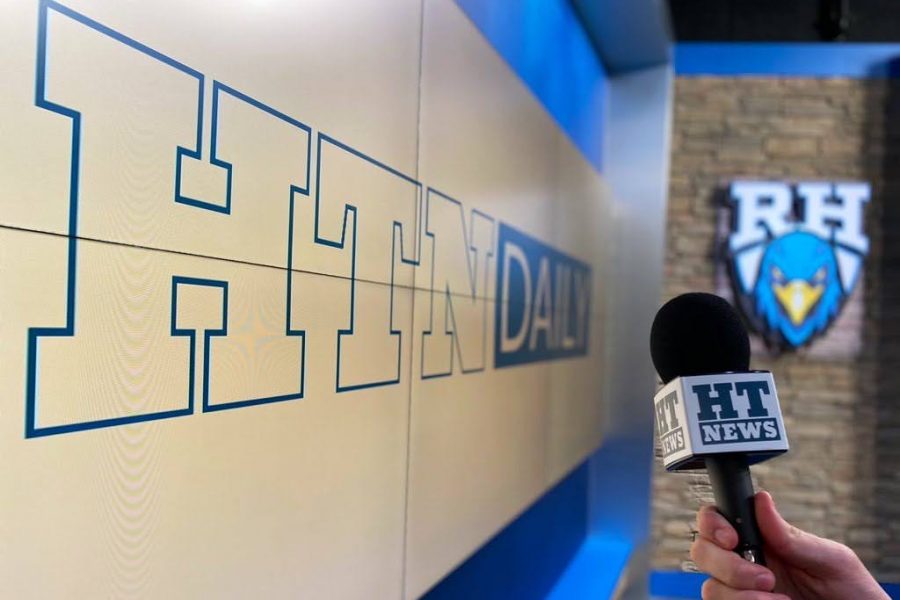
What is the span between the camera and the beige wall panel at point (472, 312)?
2180 millimetres

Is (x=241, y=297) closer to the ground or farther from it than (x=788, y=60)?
closer to the ground

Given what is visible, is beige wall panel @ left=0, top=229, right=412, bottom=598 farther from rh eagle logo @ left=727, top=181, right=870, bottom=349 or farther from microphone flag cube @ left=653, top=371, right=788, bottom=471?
rh eagle logo @ left=727, top=181, right=870, bottom=349

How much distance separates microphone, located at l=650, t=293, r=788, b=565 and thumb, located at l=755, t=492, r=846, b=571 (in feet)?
0.13

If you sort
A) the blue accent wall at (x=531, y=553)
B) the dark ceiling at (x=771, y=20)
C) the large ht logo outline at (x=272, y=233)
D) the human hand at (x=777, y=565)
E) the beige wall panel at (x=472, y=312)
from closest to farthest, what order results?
the human hand at (x=777, y=565) → the large ht logo outline at (x=272, y=233) → the beige wall panel at (x=472, y=312) → the blue accent wall at (x=531, y=553) → the dark ceiling at (x=771, y=20)

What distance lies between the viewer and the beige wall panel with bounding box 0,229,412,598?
38.3 inches

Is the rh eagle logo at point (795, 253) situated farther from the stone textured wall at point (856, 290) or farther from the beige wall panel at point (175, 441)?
the beige wall panel at point (175, 441)

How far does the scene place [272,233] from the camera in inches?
56.4

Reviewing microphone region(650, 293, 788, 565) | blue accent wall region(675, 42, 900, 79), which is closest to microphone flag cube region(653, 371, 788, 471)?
microphone region(650, 293, 788, 565)

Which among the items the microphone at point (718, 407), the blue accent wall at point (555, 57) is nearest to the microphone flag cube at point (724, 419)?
the microphone at point (718, 407)

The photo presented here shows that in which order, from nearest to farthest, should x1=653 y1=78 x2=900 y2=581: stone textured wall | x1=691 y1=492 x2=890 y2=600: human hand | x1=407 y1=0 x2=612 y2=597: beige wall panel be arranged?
1. x1=691 y1=492 x2=890 y2=600: human hand
2. x1=407 y1=0 x2=612 y2=597: beige wall panel
3. x1=653 y1=78 x2=900 y2=581: stone textured wall

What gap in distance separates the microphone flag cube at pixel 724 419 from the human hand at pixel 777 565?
6cm

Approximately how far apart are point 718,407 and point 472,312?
1706 mm

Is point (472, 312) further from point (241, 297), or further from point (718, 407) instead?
point (718, 407)

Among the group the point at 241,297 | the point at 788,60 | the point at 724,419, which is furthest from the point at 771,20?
the point at 724,419
